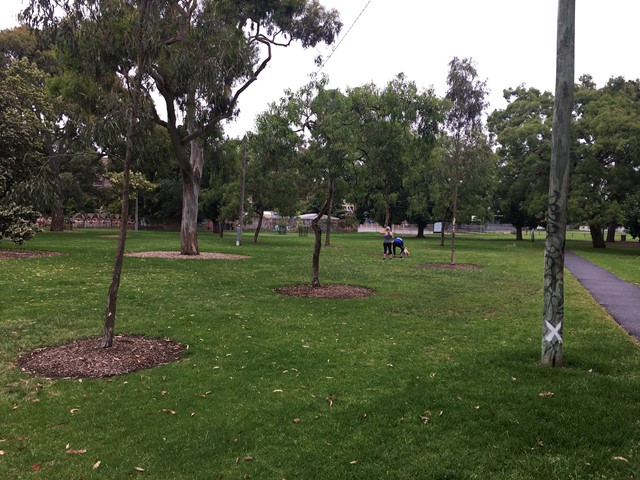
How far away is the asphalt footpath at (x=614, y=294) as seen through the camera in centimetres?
856

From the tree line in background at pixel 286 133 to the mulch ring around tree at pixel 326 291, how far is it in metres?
1.54

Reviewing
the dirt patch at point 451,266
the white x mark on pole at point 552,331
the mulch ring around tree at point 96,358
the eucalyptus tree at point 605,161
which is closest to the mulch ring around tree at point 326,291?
the mulch ring around tree at point 96,358

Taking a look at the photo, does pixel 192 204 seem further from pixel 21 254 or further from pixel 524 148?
pixel 524 148

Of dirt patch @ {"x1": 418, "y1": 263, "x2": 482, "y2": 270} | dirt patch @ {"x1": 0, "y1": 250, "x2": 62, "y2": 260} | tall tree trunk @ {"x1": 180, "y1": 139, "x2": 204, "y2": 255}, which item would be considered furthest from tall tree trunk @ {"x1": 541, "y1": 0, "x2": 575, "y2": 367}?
dirt patch @ {"x1": 0, "y1": 250, "x2": 62, "y2": 260}

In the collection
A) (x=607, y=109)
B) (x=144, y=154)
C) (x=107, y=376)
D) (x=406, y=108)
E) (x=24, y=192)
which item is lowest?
(x=107, y=376)

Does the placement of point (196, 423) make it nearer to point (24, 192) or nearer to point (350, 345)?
point (350, 345)

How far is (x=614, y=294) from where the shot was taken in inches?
464

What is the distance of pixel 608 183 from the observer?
28.5 metres

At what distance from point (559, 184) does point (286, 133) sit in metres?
6.73

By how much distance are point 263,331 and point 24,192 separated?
3.96 metres

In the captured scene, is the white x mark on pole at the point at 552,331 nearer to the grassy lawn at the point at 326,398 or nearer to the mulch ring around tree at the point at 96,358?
A: the grassy lawn at the point at 326,398

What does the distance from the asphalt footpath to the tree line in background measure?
208 inches

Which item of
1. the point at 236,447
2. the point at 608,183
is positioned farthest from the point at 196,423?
the point at 608,183

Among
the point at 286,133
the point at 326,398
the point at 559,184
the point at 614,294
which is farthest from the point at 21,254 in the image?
the point at 614,294
